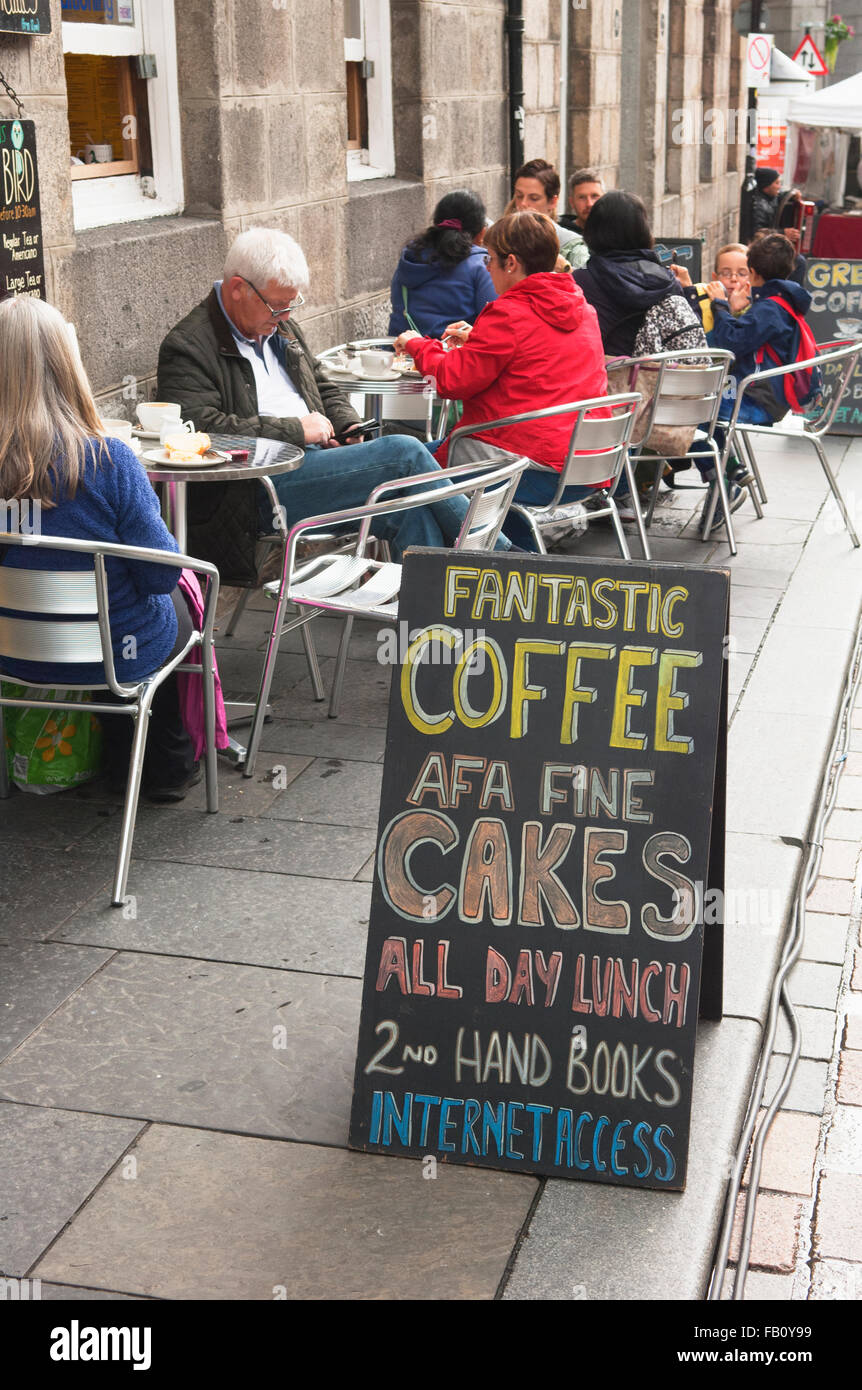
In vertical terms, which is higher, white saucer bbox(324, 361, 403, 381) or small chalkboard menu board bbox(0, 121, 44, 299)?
small chalkboard menu board bbox(0, 121, 44, 299)

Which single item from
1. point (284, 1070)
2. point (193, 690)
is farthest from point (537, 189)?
point (284, 1070)

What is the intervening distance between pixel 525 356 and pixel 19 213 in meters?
1.87

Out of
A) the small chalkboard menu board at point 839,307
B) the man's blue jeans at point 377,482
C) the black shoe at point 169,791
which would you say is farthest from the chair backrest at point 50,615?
the small chalkboard menu board at point 839,307

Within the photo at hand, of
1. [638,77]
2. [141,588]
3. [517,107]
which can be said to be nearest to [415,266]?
[517,107]

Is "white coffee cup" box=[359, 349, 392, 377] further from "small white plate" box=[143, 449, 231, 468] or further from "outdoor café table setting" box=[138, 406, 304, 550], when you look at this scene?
"small white plate" box=[143, 449, 231, 468]

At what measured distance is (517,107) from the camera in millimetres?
9812

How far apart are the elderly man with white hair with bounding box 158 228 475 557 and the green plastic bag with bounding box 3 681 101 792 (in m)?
1.15

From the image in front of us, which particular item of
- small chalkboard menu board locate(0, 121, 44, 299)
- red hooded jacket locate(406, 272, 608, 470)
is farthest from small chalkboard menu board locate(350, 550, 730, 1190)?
red hooded jacket locate(406, 272, 608, 470)

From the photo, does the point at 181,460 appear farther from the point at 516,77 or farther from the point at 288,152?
the point at 516,77

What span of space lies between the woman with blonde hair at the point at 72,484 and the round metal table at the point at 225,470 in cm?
50

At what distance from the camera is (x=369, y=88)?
27.6 ft

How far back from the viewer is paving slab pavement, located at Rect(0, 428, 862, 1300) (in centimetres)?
256
